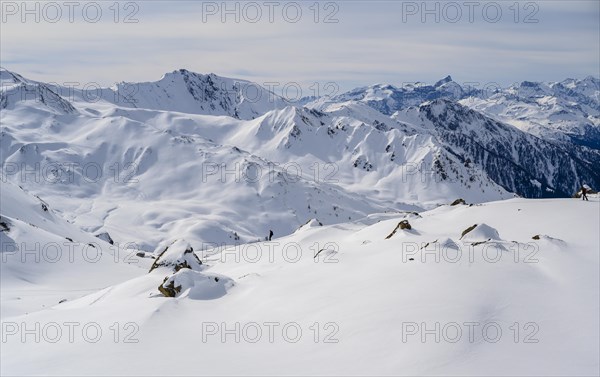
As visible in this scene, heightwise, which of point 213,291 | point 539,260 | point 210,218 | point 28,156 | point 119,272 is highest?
point 539,260

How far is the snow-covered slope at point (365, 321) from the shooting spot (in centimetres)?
1417

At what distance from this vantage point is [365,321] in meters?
16.4

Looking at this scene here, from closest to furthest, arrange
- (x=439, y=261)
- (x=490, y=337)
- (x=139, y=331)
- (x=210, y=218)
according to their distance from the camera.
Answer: (x=490, y=337) < (x=139, y=331) < (x=439, y=261) < (x=210, y=218)

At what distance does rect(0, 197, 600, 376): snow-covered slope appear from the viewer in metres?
14.2

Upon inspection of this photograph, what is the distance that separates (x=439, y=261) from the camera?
21250 millimetres

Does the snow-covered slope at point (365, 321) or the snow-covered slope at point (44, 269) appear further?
the snow-covered slope at point (44, 269)

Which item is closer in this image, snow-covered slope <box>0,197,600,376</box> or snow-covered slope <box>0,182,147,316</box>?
snow-covered slope <box>0,197,600,376</box>

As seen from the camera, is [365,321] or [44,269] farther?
[44,269]

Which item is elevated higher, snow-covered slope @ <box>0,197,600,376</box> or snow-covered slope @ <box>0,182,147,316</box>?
snow-covered slope @ <box>0,197,600,376</box>

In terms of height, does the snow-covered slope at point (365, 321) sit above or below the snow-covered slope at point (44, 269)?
above

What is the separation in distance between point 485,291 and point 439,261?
3.79 meters

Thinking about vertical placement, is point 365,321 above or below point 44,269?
above

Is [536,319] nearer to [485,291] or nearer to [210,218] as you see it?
[485,291]

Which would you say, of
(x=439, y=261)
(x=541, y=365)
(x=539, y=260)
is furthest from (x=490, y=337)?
(x=539, y=260)
